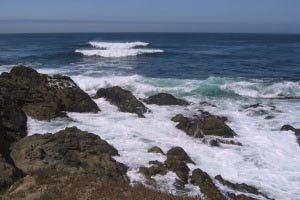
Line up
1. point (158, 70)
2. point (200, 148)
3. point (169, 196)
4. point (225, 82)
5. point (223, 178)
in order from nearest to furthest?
1. point (169, 196)
2. point (223, 178)
3. point (200, 148)
4. point (225, 82)
5. point (158, 70)

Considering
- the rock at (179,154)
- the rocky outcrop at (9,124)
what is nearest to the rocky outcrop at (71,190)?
the rocky outcrop at (9,124)

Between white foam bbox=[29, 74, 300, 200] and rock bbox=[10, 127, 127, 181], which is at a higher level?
rock bbox=[10, 127, 127, 181]

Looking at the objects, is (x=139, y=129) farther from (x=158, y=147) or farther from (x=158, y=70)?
(x=158, y=70)

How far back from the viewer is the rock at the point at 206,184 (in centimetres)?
1349

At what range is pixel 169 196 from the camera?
366 inches

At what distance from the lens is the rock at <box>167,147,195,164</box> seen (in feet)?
53.9

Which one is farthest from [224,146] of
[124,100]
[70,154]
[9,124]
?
[9,124]

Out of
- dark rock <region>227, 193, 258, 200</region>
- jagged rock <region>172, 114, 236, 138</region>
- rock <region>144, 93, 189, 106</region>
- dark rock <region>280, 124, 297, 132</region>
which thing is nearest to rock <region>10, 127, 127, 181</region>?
dark rock <region>227, 193, 258, 200</region>

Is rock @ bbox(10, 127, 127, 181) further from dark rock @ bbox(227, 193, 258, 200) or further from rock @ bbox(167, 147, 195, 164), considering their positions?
dark rock @ bbox(227, 193, 258, 200)

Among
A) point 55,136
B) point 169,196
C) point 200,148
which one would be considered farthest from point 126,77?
point 169,196

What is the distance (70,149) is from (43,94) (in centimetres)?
770

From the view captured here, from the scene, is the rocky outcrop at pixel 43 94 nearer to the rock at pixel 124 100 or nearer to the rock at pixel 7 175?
the rock at pixel 124 100

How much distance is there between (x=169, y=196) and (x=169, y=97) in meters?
18.0

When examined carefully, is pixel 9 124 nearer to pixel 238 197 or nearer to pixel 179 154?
pixel 179 154
